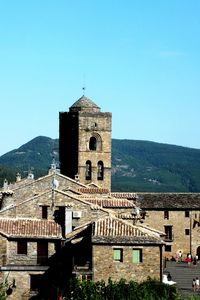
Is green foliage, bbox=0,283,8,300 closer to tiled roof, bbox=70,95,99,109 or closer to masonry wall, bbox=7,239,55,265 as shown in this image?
masonry wall, bbox=7,239,55,265

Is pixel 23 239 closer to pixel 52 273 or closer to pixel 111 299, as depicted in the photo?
pixel 52 273

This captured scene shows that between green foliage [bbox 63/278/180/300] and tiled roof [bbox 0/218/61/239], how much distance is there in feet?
32.8

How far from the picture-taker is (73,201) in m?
63.0

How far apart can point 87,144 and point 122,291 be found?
196 feet

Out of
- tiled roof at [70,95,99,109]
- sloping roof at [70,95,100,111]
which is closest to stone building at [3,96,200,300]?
sloping roof at [70,95,100,111]

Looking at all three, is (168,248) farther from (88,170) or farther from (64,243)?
(64,243)

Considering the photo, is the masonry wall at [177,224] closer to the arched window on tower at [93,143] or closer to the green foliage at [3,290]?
the arched window on tower at [93,143]

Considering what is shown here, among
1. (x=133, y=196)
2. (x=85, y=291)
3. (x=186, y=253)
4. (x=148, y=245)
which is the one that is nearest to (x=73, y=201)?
(x=148, y=245)

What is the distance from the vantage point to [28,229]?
196 ft

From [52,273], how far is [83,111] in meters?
49.8

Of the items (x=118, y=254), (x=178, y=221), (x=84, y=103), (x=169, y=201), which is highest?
(x=84, y=103)

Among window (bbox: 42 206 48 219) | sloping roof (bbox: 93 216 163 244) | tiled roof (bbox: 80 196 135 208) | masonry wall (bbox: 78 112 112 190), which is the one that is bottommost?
sloping roof (bbox: 93 216 163 244)

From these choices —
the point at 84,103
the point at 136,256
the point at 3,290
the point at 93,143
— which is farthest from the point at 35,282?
the point at 84,103

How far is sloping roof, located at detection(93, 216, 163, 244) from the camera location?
52.6 m
